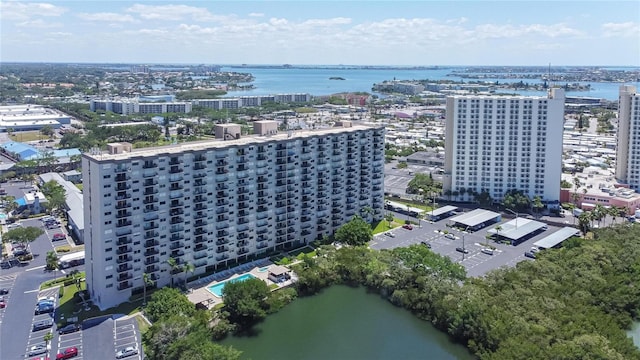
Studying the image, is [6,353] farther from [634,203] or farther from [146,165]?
[634,203]

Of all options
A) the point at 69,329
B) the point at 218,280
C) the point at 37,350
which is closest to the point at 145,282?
the point at 69,329

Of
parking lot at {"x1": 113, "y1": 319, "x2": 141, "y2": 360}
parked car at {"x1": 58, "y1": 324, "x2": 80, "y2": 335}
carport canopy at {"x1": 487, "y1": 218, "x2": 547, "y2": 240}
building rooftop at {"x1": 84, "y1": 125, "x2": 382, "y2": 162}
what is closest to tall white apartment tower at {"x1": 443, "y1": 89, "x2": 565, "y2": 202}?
carport canopy at {"x1": 487, "y1": 218, "x2": 547, "y2": 240}

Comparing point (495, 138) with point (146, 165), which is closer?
point (146, 165)

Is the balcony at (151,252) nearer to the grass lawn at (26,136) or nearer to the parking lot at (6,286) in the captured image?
the parking lot at (6,286)

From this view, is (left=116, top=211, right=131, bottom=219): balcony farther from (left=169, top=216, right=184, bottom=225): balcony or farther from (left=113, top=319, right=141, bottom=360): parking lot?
(left=113, top=319, right=141, bottom=360): parking lot

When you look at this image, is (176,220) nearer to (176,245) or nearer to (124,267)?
(176,245)

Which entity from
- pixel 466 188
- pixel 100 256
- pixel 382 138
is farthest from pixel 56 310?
pixel 466 188
